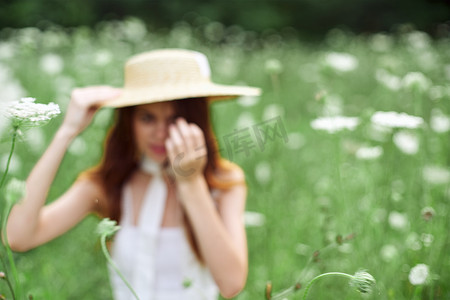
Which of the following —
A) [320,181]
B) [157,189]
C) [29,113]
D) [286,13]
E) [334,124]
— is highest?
[286,13]

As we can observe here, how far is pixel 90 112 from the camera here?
2.49 ft

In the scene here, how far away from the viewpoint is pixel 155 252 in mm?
866

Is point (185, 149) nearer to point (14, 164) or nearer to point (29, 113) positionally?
point (29, 113)

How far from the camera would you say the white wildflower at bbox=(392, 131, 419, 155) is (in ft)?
3.41

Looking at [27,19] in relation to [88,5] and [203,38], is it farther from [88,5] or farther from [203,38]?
[203,38]

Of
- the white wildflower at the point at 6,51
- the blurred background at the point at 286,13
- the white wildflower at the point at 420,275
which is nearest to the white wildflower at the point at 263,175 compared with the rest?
the white wildflower at the point at 420,275

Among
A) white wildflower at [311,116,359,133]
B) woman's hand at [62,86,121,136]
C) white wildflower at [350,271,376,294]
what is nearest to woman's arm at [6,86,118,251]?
woman's hand at [62,86,121,136]

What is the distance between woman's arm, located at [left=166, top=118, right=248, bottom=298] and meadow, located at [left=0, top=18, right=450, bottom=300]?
0.07m

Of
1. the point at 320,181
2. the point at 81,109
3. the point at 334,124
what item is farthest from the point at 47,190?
the point at 320,181

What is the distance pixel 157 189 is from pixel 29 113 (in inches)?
19.1

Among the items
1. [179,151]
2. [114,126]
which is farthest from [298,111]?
[179,151]

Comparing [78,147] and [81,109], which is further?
[78,147]

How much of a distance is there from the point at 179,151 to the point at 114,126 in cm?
31

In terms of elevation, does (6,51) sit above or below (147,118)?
above
